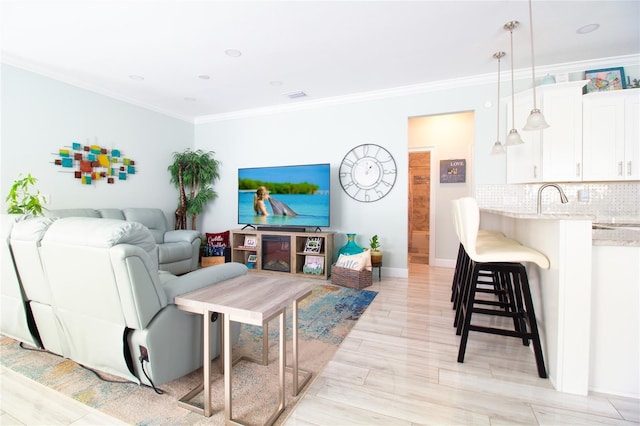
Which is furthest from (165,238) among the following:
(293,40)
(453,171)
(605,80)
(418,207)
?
(605,80)

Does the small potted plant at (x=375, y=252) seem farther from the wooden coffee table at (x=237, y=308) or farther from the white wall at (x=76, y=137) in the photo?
the white wall at (x=76, y=137)

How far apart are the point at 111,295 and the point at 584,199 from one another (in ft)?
14.1

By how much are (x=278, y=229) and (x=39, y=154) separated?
117 inches

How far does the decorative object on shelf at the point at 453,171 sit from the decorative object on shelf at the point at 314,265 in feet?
8.16

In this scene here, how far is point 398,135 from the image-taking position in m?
3.95

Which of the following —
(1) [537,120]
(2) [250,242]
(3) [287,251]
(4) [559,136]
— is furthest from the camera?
(2) [250,242]

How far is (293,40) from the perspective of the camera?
2.73 meters

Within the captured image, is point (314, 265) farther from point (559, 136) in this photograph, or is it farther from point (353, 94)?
point (559, 136)

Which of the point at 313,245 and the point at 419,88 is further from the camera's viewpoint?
the point at 313,245

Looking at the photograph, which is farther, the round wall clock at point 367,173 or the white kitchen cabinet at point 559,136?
the round wall clock at point 367,173

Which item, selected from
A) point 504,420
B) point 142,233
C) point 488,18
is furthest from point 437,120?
point 142,233

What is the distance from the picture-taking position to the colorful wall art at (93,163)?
3582 millimetres

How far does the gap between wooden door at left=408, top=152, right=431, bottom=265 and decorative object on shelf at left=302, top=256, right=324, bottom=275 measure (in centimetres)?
196

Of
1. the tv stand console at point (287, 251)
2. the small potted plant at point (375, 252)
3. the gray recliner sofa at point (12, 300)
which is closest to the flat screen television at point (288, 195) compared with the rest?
the tv stand console at point (287, 251)
